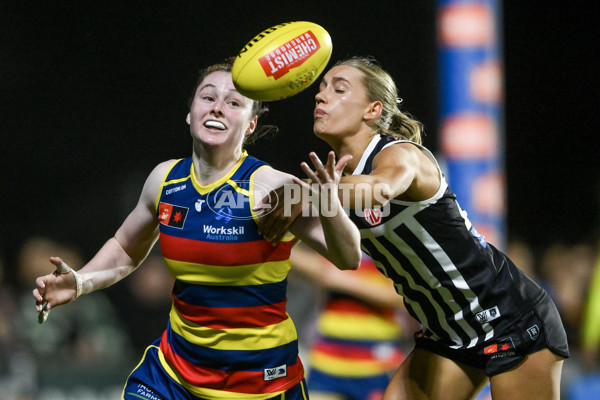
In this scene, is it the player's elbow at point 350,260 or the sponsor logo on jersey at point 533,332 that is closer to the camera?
the player's elbow at point 350,260

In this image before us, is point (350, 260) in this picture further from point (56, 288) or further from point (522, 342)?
point (56, 288)

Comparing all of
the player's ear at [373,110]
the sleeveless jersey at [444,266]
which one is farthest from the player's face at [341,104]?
the sleeveless jersey at [444,266]

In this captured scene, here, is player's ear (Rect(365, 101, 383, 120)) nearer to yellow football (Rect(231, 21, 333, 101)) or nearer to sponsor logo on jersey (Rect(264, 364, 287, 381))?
yellow football (Rect(231, 21, 333, 101))

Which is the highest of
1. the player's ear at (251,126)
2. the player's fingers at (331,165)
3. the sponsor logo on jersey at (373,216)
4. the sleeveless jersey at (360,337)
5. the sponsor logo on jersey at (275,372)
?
the player's ear at (251,126)

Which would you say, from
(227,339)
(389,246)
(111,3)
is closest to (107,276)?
(227,339)

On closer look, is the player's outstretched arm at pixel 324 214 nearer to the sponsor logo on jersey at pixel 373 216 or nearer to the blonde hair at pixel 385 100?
the sponsor logo on jersey at pixel 373 216

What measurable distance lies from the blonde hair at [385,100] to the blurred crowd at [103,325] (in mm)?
1960

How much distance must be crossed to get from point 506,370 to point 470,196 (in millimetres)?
1348

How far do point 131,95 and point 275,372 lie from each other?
4.29 metres

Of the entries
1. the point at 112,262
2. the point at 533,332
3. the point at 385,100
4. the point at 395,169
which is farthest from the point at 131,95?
the point at 533,332

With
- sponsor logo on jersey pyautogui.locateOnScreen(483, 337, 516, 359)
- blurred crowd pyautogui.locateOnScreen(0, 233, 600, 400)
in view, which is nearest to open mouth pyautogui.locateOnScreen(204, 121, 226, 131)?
sponsor logo on jersey pyautogui.locateOnScreen(483, 337, 516, 359)

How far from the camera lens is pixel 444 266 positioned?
268 centimetres

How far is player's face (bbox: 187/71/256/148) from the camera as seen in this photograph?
2648 mm

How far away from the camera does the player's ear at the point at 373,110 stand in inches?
113
